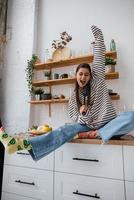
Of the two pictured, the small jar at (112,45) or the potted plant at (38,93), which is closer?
the small jar at (112,45)

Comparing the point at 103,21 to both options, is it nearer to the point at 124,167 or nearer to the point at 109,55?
the point at 109,55

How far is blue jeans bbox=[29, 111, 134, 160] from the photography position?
3.38ft

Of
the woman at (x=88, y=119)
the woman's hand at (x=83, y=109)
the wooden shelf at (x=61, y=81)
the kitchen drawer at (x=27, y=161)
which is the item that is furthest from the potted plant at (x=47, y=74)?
the kitchen drawer at (x=27, y=161)

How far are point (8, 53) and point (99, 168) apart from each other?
1.80m

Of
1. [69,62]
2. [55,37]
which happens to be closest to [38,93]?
[69,62]

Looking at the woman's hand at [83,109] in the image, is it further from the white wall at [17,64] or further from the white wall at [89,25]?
the white wall at [17,64]

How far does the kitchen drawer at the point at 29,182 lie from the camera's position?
1.17 m

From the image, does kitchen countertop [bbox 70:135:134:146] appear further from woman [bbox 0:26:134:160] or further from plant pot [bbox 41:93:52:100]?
plant pot [bbox 41:93:52:100]

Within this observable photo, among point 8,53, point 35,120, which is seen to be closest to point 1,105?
point 35,120

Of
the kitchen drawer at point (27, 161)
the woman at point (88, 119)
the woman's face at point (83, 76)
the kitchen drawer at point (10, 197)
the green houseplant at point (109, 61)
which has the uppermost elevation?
the green houseplant at point (109, 61)

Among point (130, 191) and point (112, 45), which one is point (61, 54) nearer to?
point (112, 45)

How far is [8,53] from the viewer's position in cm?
233

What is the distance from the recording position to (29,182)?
123 cm

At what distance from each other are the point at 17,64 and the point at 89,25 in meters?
0.91
